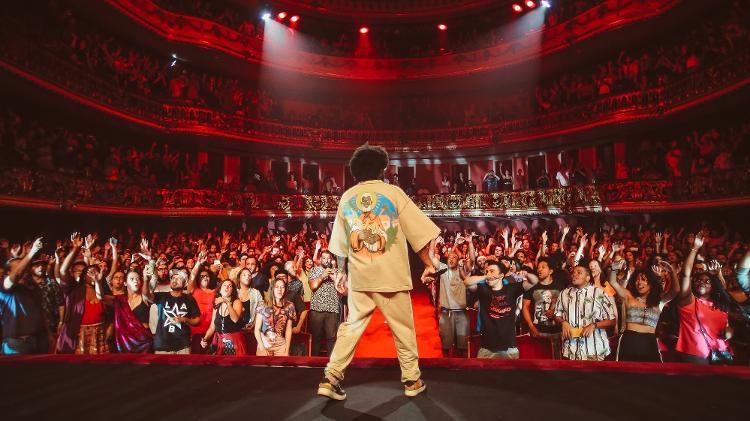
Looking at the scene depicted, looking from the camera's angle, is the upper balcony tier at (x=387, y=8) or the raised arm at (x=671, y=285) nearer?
the raised arm at (x=671, y=285)

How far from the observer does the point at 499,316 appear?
496 cm

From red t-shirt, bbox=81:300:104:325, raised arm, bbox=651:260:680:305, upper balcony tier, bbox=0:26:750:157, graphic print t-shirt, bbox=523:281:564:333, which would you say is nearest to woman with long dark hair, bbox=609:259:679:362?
raised arm, bbox=651:260:680:305

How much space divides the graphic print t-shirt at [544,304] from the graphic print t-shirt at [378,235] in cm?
281

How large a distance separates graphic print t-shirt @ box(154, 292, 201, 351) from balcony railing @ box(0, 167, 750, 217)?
26.8ft

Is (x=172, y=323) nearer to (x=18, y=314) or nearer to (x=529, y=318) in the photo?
(x=18, y=314)

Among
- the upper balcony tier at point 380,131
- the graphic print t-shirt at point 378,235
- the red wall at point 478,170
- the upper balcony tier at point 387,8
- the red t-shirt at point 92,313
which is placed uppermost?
the upper balcony tier at point 387,8

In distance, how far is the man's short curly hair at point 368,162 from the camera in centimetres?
311

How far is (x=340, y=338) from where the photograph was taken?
2.86 meters

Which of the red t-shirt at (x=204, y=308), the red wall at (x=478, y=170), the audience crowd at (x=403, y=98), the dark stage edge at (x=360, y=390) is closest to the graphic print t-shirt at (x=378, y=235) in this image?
the dark stage edge at (x=360, y=390)

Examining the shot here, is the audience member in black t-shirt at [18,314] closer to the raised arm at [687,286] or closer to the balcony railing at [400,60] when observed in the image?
the raised arm at [687,286]

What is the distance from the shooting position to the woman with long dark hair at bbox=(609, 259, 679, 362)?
4.30 m

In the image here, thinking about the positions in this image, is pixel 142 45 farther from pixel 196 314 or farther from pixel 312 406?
pixel 312 406

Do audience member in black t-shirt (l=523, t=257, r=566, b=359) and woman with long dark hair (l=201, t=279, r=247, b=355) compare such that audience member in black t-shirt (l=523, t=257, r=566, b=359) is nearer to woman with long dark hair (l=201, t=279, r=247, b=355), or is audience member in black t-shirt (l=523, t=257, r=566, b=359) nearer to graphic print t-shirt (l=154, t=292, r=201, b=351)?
woman with long dark hair (l=201, t=279, r=247, b=355)

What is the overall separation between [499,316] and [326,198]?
48.7 ft
